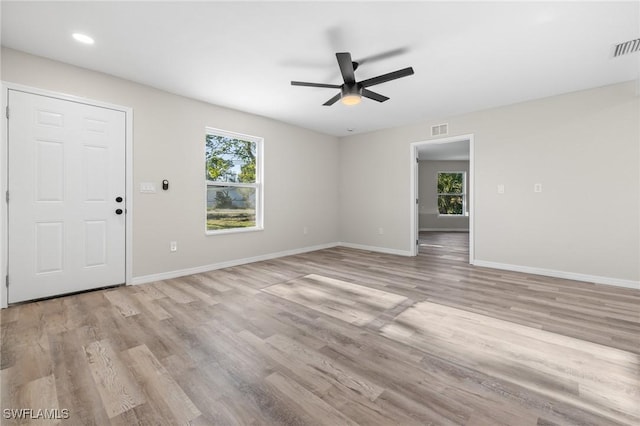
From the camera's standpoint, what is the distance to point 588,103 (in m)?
3.67

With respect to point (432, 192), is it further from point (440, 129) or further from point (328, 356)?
point (328, 356)

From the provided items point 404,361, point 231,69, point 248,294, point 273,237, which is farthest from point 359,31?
point 273,237

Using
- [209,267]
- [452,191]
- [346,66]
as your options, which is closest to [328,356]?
[346,66]

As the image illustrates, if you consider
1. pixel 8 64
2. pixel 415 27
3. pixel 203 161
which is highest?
pixel 415 27

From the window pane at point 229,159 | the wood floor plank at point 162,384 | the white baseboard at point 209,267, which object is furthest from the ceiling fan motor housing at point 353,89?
the white baseboard at point 209,267

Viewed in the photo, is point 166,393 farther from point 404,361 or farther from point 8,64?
point 8,64

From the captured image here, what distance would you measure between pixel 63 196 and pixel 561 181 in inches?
250

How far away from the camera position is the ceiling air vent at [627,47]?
8.43 ft

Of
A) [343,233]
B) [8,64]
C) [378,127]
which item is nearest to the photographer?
[8,64]

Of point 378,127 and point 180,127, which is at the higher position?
point 378,127

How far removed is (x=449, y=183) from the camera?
964 centimetres

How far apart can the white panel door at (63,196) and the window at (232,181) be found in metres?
1.23

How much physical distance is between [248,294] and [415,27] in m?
3.15

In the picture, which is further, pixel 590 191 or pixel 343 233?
pixel 343 233
